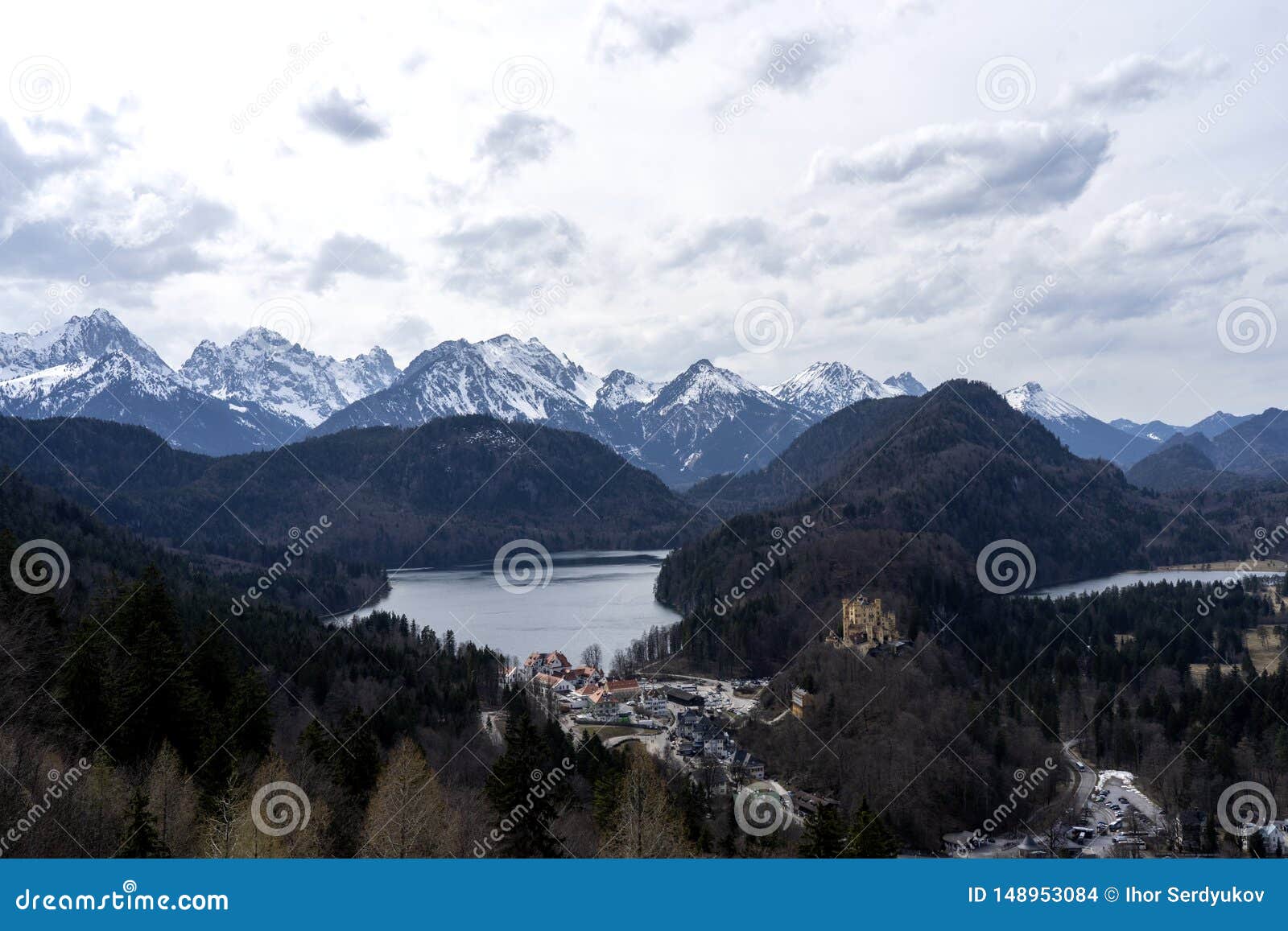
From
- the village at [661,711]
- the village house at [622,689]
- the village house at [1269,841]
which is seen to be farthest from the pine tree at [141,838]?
the village house at [622,689]

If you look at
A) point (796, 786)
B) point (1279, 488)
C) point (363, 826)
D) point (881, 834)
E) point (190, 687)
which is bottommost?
point (796, 786)

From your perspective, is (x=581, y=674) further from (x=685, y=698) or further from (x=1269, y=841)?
(x=1269, y=841)

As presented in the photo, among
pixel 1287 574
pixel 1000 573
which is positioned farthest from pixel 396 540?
pixel 1287 574

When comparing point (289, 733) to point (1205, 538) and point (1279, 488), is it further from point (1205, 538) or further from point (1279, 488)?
point (1279, 488)

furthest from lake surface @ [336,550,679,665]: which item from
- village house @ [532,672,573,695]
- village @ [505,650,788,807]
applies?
village house @ [532,672,573,695]

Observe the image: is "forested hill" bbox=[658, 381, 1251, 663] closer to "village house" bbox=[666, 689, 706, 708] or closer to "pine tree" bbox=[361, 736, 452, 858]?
"village house" bbox=[666, 689, 706, 708]

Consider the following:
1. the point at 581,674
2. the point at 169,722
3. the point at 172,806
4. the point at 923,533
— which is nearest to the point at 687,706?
the point at 581,674

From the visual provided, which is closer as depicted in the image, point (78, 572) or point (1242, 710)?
point (1242, 710)

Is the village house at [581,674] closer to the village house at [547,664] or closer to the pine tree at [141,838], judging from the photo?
the village house at [547,664]
